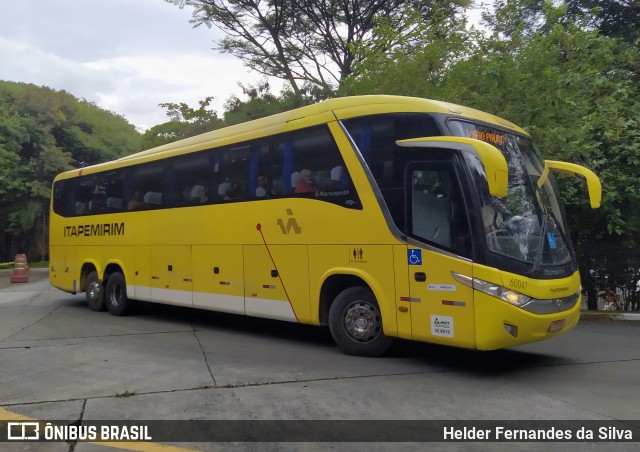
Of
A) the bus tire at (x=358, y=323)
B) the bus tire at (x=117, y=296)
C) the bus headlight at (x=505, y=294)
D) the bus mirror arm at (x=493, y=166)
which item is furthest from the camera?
the bus tire at (x=117, y=296)

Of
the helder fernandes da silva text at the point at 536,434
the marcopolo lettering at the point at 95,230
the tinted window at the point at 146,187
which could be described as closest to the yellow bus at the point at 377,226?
the tinted window at the point at 146,187

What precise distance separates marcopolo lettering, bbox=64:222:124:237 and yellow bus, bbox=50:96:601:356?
1951 mm

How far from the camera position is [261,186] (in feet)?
29.2

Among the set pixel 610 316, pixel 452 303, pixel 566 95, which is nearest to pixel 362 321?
pixel 452 303

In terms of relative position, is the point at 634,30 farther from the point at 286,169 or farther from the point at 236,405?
the point at 236,405

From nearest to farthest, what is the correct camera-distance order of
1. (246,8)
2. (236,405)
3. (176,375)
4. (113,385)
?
(236,405)
(113,385)
(176,375)
(246,8)

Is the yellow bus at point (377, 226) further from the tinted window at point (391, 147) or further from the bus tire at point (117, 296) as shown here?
the bus tire at point (117, 296)

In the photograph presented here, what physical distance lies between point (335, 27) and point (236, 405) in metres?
20.1

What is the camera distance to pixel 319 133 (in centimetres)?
811

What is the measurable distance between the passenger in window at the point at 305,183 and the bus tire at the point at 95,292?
22.9 ft


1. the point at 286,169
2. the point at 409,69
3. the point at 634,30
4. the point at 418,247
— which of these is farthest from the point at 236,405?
the point at 634,30

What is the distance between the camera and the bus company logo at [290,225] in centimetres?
831

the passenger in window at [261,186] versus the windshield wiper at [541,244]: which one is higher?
the passenger in window at [261,186]

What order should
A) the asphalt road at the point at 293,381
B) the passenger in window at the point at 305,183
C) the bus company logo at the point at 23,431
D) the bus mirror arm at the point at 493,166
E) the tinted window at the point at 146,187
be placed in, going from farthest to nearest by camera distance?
1. the tinted window at the point at 146,187
2. the passenger in window at the point at 305,183
3. the bus mirror arm at the point at 493,166
4. the asphalt road at the point at 293,381
5. the bus company logo at the point at 23,431
